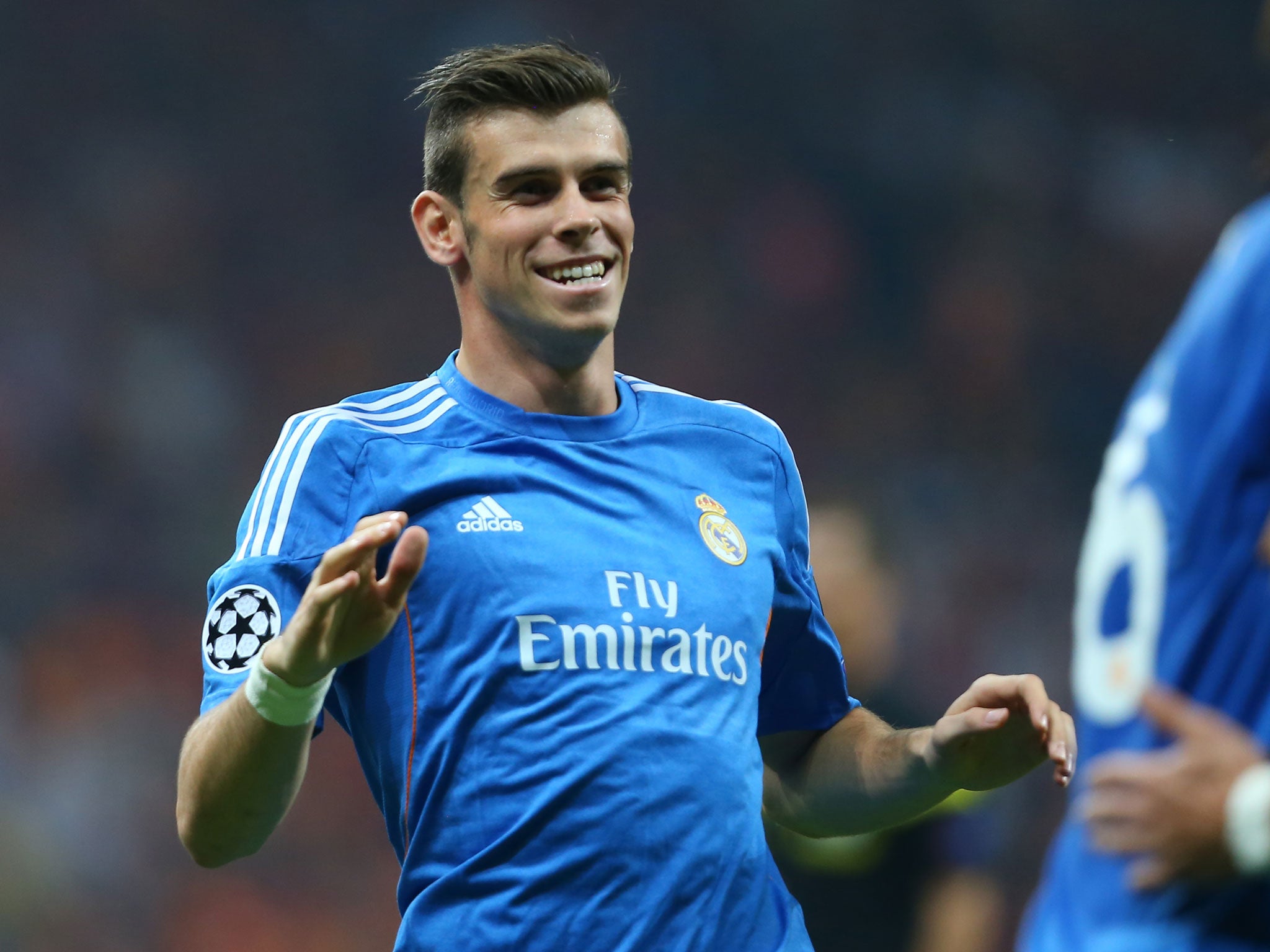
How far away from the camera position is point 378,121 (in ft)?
27.6

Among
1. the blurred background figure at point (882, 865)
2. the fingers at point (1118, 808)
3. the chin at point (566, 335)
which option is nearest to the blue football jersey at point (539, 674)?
the chin at point (566, 335)

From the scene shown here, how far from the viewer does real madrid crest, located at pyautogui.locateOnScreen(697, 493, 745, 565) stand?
279 cm

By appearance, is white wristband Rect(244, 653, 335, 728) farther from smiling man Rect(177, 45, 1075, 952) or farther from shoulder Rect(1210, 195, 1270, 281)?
shoulder Rect(1210, 195, 1270, 281)

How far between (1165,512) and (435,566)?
1292 mm

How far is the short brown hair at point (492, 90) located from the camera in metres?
2.93

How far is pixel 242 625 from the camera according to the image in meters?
2.54

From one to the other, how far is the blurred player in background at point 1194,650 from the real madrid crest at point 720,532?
41.2 inches

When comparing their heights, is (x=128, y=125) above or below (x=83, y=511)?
above

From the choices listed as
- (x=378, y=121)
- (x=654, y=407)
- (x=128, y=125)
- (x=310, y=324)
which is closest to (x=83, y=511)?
(x=310, y=324)

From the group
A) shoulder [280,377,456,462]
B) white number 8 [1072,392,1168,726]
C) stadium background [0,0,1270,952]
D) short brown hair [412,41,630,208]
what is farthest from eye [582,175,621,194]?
stadium background [0,0,1270,952]

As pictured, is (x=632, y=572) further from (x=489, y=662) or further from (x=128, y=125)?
(x=128, y=125)

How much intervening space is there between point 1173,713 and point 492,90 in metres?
1.84

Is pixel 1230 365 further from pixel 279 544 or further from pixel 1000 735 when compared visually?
pixel 279 544

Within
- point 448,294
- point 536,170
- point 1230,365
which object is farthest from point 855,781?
point 448,294
